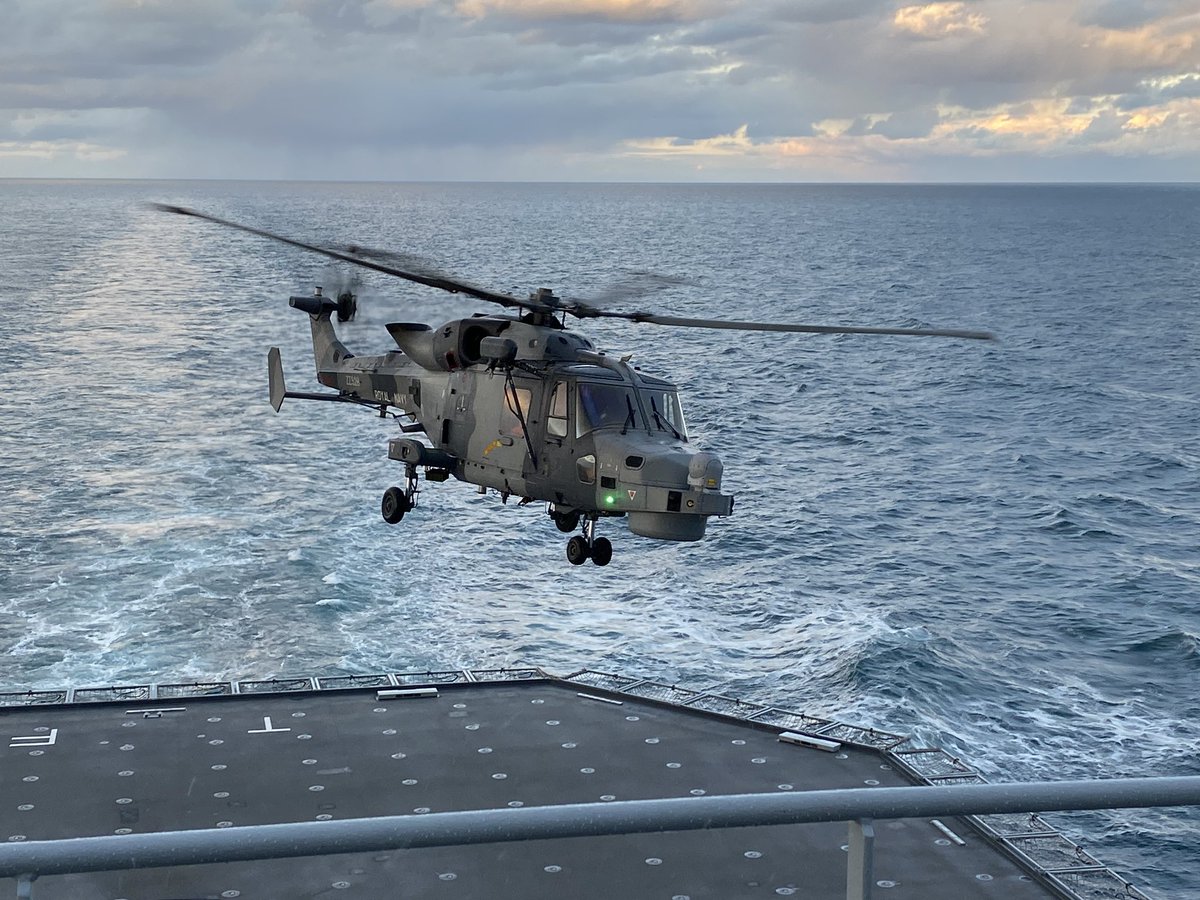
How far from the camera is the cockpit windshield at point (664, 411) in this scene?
23594mm

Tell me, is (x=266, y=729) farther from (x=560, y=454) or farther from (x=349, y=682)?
(x=560, y=454)

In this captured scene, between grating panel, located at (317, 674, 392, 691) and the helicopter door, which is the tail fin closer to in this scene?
grating panel, located at (317, 674, 392, 691)

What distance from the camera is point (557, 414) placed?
23.5 m

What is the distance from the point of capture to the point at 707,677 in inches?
1553

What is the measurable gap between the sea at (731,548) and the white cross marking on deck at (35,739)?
7709 mm

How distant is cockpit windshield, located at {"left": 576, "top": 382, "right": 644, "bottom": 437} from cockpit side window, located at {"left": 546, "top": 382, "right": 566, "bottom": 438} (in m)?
0.32

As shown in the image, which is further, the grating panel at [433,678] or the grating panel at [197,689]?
the grating panel at [433,678]

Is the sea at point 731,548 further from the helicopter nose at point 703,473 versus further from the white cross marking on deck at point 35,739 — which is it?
the white cross marking on deck at point 35,739

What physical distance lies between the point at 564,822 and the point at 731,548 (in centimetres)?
4881

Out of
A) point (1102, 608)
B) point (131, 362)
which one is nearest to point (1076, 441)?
point (1102, 608)

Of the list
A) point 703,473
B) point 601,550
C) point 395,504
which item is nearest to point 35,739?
point 395,504

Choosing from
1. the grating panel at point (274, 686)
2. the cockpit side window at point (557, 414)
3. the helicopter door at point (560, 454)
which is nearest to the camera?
the helicopter door at point (560, 454)

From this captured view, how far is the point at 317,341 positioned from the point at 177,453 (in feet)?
116

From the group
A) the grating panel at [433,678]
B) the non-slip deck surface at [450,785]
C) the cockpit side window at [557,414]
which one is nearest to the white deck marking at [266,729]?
the non-slip deck surface at [450,785]
